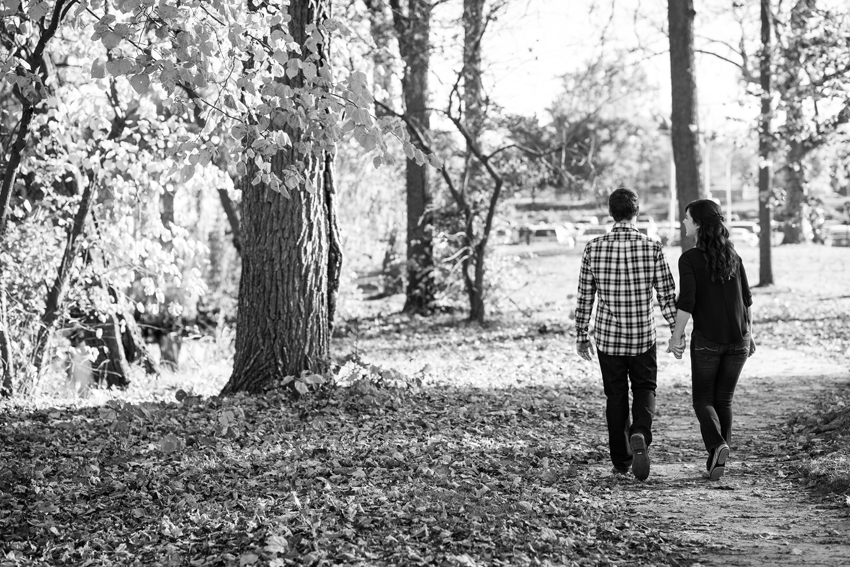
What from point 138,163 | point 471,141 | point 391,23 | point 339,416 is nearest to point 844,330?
point 471,141

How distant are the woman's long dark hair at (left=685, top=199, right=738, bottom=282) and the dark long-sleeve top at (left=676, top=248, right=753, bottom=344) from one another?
0.05 meters

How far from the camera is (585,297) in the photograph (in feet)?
19.7

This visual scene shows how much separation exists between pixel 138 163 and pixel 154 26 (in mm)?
4607

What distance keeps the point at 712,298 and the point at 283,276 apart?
12.7 feet

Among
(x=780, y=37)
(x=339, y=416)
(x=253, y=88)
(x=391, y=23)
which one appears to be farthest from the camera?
(x=780, y=37)

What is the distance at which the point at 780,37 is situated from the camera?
1881cm

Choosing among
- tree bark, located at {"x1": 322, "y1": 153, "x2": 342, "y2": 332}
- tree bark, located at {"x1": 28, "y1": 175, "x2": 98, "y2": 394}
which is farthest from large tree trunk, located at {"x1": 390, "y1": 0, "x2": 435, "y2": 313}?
tree bark, located at {"x1": 322, "y1": 153, "x2": 342, "y2": 332}

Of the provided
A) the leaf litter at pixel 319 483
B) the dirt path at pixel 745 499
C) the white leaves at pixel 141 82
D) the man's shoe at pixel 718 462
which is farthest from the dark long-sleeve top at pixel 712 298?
the white leaves at pixel 141 82

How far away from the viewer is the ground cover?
455cm

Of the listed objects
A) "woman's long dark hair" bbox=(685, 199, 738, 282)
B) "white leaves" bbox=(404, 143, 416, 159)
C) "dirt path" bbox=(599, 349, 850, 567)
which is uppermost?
"white leaves" bbox=(404, 143, 416, 159)

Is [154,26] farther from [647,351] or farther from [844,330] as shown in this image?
[844,330]

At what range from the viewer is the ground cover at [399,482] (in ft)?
14.9

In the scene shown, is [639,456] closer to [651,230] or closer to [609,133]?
[651,230]

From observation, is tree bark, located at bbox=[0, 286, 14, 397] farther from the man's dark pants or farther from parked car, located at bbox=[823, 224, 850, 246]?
parked car, located at bbox=[823, 224, 850, 246]
